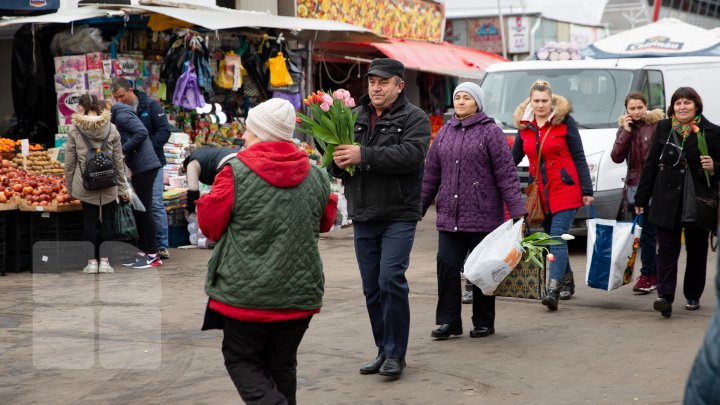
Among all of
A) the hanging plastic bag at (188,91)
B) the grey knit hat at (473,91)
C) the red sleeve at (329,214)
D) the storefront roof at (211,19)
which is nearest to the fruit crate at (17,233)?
the storefront roof at (211,19)

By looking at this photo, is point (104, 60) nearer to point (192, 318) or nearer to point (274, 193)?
point (192, 318)

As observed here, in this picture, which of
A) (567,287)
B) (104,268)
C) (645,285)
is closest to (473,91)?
(567,287)

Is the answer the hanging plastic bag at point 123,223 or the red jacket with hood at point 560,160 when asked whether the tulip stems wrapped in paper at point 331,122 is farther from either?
the hanging plastic bag at point 123,223

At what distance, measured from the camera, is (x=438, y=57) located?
21094mm

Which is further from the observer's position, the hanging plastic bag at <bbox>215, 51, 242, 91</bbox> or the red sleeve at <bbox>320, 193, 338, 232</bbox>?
the hanging plastic bag at <bbox>215, 51, 242, 91</bbox>

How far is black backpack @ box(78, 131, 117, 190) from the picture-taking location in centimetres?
1035

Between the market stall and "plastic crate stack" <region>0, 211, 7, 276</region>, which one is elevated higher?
the market stall

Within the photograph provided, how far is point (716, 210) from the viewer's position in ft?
26.9

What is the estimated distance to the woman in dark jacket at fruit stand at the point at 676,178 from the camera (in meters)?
8.28

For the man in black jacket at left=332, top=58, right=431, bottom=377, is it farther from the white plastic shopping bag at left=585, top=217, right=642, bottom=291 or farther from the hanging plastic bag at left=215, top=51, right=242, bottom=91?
the hanging plastic bag at left=215, top=51, right=242, bottom=91

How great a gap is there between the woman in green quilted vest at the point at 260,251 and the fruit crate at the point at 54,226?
260 inches

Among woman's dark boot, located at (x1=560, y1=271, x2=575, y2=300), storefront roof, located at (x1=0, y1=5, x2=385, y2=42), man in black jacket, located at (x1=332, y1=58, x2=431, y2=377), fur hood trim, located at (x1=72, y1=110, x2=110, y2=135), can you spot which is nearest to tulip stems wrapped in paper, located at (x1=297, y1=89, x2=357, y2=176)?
man in black jacket, located at (x1=332, y1=58, x2=431, y2=377)

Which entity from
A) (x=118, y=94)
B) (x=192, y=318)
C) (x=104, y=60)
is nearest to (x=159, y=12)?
(x=104, y=60)

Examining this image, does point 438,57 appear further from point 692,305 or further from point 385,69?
point 385,69
